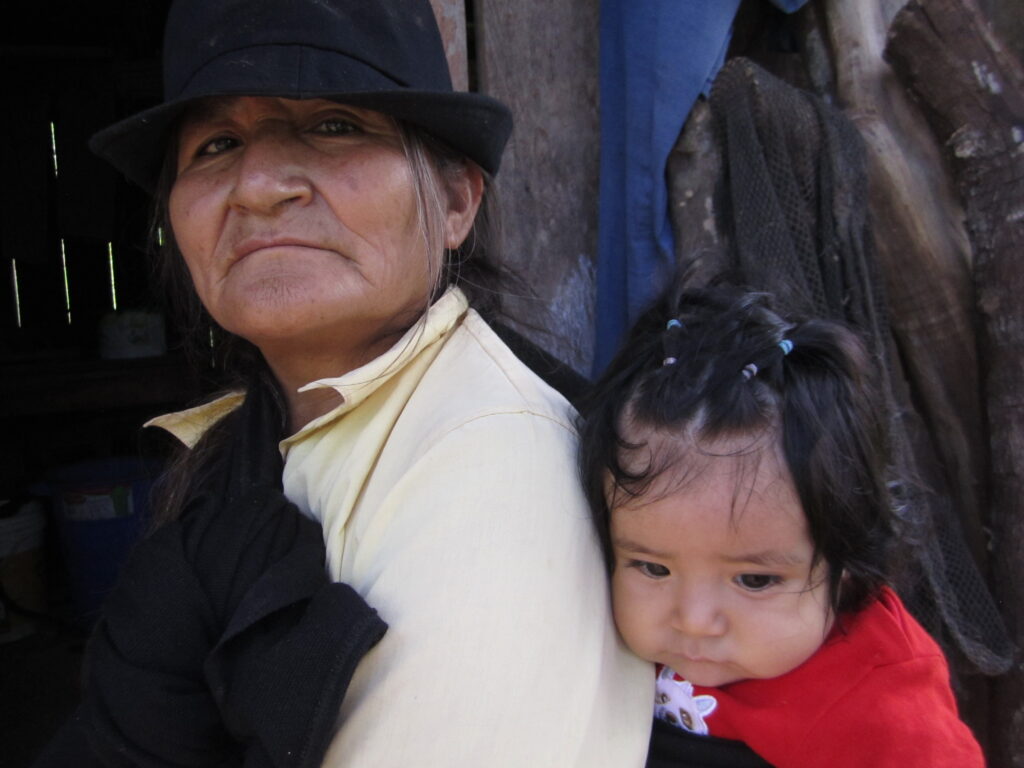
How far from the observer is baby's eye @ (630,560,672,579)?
119 cm

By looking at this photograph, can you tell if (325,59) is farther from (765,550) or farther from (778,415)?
(765,550)

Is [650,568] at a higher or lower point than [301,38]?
lower

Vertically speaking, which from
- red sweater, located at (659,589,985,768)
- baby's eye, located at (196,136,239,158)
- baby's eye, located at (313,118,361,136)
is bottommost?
red sweater, located at (659,589,985,768)

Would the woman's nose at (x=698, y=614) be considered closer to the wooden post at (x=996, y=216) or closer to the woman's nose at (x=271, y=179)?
the woman's nose at (x=271, y=179)

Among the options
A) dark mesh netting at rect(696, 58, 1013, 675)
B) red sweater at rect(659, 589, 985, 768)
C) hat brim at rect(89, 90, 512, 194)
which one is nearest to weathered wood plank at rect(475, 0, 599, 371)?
dark mesh netting at rect(696, 58, 1013, 675)

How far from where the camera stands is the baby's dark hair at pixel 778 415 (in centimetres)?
114

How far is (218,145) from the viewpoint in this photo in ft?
4.23

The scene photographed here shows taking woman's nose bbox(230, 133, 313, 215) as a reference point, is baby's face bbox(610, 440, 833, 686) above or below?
below

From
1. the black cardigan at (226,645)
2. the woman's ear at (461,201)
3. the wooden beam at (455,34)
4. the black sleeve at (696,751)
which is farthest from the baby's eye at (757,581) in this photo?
the wooden beam at (455,34)

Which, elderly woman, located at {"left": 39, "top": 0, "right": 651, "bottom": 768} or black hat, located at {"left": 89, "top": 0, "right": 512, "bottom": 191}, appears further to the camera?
black hat, located at {"left": 89, "top": 0, "right": 512, "bottom": 191}

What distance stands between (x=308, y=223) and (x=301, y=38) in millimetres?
251

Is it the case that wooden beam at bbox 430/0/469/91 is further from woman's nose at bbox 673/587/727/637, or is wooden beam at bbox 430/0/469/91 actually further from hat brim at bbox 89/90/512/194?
woman's nose at bbox 673/587/727/637

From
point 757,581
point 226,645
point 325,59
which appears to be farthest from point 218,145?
point 757,581

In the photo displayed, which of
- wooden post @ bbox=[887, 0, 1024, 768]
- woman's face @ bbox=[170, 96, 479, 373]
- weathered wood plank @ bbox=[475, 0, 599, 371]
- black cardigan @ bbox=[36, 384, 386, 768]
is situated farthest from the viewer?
weathered wood plank @ bbox=[475, 0, 599, 371]
